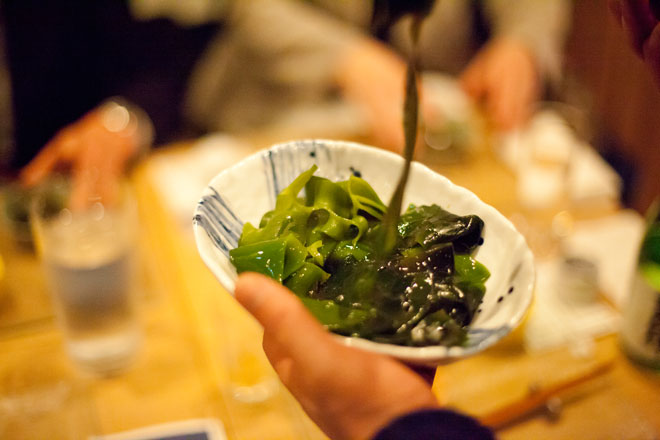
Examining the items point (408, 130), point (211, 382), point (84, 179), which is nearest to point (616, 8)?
point (408, 130)

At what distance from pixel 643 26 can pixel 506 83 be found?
1.26 m

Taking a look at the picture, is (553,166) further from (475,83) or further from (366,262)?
(366,262)

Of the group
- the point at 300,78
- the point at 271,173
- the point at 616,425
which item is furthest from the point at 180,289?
the point at 300,78

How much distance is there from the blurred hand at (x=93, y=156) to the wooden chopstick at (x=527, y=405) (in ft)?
2.97

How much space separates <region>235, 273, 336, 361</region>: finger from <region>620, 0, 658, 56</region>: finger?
0.61 meters

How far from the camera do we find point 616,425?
967 millimetres

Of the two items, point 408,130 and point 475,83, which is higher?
point 408,130

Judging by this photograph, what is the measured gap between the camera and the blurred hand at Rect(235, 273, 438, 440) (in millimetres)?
521

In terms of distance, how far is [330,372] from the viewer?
0.52m

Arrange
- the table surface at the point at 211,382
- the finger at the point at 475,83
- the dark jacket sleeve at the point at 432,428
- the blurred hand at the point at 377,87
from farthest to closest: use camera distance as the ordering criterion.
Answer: the finger at the point at 475,83
the blurred hand at the point at 377,87
the table surface at the point at 211,382
the dark jacket sleeve at the point at 432,428

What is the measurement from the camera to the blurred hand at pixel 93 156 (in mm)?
1291


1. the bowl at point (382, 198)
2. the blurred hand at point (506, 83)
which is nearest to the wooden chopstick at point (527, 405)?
the bowl at point (382, 198)

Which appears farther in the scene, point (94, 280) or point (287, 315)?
point (94, 280)

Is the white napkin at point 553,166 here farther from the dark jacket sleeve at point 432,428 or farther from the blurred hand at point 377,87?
the dark jacket sleeve at point 432,428
